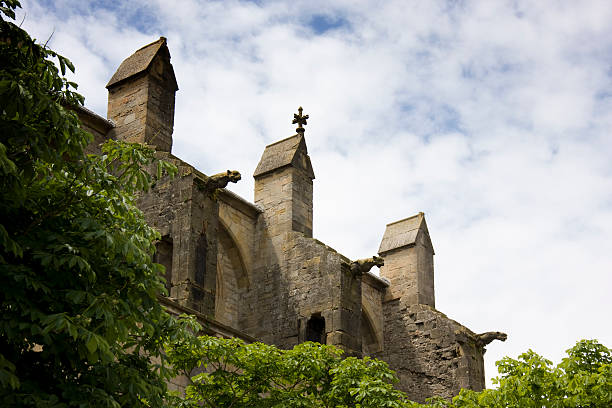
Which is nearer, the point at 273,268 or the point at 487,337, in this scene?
the point at 273,268

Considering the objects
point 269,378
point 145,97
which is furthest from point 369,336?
point 269,378

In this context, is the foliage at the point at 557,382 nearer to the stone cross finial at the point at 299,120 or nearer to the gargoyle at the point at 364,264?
the gargoyle at the point at 364,264

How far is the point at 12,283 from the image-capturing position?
6105 millimetres

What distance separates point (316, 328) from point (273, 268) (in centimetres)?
181

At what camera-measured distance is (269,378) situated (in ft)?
35.9

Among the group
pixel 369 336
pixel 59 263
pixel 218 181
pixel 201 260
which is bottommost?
pixel 59 263

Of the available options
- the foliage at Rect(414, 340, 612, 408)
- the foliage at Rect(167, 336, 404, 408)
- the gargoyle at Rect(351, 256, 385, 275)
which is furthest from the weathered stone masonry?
the foliage at Rect(414, 340, 612, 408)

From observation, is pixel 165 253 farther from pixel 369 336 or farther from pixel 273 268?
pixel 369 336

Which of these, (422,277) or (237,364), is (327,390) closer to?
(237,364)

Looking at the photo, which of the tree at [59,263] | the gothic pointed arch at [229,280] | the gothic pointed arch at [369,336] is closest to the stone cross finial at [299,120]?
the gothic pointed arch at [229,280]

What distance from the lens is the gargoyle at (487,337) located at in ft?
67.7

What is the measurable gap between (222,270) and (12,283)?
39.2 ft

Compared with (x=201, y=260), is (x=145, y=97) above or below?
above

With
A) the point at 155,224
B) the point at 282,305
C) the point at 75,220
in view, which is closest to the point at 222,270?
the point at 282,305
